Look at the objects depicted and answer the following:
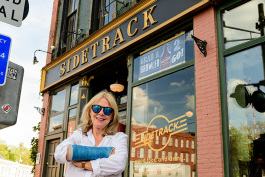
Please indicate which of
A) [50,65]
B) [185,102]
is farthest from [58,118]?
[185,102]

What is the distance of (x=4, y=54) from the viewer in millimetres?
2857

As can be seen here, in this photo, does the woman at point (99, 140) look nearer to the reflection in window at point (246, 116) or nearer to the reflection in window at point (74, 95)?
the reflection in window at point (246, 116)

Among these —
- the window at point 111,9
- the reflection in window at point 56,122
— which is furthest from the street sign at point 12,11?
the reflection in window at point 56,122

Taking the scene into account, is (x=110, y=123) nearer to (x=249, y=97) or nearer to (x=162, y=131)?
(x=249, y=97)

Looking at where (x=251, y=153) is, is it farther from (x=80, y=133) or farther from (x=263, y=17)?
(x=80, y=133)

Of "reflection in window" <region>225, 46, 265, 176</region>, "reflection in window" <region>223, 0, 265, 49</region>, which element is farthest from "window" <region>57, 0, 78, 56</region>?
Result: "reflection in window" <region>225, 46, 265, 176</region>

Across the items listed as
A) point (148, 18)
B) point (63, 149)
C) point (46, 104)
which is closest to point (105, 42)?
point (148, 18)

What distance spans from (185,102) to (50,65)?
686 centimetres

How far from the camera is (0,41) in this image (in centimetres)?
288

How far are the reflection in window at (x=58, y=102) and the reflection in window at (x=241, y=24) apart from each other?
6.72 metres

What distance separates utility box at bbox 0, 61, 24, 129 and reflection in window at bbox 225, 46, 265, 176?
11.3 ft

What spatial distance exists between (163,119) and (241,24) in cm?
241

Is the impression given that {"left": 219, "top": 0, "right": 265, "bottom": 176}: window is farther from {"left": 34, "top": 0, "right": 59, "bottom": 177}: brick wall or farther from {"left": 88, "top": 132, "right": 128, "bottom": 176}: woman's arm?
{"left": 34, "top": 0, "right": 59, "bottom": 177}: brick wall

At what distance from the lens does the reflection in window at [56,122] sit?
10242 mm
